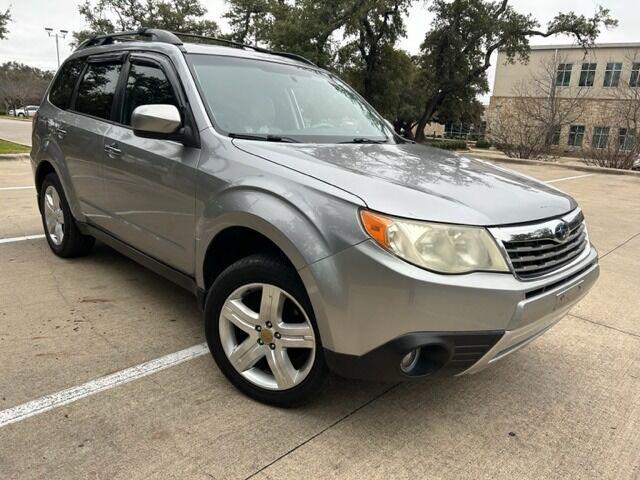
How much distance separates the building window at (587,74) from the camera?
156ft

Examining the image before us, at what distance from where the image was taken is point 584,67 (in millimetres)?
48156

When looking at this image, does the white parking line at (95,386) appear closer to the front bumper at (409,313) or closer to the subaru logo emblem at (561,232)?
the front bumper at (409,313)

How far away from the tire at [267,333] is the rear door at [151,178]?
0.46 metres

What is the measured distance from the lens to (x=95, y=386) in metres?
2.62

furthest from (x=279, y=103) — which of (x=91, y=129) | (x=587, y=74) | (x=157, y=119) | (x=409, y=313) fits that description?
(x=587, y=74)

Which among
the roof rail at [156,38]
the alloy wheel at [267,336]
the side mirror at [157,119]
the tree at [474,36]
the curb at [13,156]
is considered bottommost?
the curb at [13,156]

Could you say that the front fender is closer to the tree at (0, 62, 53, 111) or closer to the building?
the building

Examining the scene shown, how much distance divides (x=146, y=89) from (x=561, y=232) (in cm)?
261

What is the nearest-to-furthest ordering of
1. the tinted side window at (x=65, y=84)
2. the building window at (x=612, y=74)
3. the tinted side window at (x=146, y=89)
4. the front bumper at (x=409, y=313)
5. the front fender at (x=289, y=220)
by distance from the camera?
1. the front bumper at (x=409, y=313)
2. the front fender at (x=289, y=220)
3. the tinted side window at (x=146, y=89)
4. the tinted side window at (x=65, y=84)
5. the building window at (x=612, y=74)

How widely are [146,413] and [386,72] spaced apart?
97.9 feet

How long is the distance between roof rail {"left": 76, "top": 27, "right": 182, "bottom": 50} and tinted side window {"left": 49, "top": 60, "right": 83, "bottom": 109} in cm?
21

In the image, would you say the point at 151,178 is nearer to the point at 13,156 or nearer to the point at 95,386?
the point at 95,386

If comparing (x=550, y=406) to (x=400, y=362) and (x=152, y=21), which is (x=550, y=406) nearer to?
(x=400, y=362)

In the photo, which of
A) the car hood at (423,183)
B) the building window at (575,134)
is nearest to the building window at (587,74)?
the building window at (575,134)
